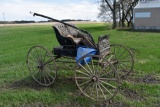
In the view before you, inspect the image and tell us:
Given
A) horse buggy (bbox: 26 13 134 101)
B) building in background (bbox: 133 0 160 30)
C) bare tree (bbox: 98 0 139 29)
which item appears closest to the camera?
horse buggy (bbox: 26 13 134 101)

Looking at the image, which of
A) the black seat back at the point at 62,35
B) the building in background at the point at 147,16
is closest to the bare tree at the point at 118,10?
the building in background at the point at 147,16

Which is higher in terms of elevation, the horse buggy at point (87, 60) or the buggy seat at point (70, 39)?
the buggy seat at point (70, 39)

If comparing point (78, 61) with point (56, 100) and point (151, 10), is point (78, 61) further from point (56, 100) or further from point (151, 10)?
point (151, 10)

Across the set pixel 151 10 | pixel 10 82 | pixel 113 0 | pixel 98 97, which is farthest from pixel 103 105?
pixel 113 0

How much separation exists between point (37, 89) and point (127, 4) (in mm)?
26306

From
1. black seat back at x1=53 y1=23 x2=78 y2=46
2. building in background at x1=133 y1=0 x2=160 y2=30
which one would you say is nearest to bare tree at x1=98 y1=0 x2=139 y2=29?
building in background at x1=133 y1=0 x2=160 y2=30

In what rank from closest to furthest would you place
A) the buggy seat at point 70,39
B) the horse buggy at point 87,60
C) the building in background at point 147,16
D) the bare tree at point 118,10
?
the horse buggy at point 87,60 < the buggy seat at point 70,39 < the building in background at point 147,16 < the bare tree at point 118,10

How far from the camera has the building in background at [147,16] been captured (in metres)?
20.8

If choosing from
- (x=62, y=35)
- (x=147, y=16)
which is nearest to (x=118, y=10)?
(x=147, y=16)

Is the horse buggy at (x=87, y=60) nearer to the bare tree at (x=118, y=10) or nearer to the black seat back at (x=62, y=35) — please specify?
the black seat back at (x=62, y=35)

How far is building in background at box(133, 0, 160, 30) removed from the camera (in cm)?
2078

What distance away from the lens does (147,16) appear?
21.5 meters

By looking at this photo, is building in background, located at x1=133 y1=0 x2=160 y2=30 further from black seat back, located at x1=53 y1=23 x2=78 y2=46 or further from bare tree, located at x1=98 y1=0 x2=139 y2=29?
black seat back, located at x1=53 y1=23 x2=78 y2=46

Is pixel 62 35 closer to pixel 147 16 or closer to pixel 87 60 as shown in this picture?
pixel 87 60
